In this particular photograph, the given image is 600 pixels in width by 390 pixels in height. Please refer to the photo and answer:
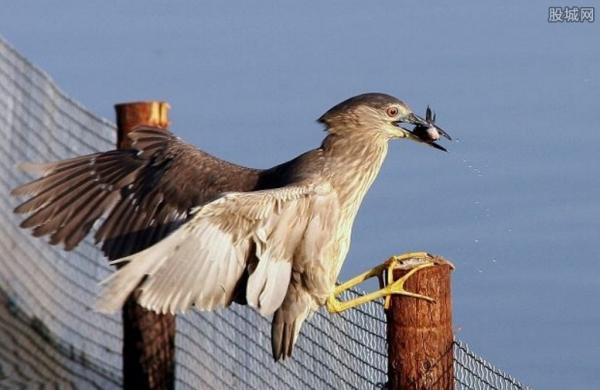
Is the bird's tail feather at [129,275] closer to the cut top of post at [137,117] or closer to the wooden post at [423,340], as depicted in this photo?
the wooden post at [423,340]

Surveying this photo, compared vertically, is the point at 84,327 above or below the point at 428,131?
below

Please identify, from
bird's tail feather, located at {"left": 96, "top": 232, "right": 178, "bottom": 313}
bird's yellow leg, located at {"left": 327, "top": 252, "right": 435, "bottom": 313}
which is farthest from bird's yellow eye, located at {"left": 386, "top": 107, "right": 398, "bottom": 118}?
bird's tail feather, located at {"left": 96, "top": 232, "right": 178, "bottom": 313}

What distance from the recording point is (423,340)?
A: 6016 millimetres

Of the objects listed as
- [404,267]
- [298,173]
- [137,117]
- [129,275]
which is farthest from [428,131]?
[137,117]

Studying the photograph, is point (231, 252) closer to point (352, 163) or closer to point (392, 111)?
point (352, 163)

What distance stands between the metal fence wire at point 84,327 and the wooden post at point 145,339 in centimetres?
34

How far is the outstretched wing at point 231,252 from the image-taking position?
Answer: 607 centimetres

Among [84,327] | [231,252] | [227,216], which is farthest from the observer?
[84,327]

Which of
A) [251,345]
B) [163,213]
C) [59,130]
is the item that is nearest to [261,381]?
[251,345]

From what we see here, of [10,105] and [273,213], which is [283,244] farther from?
[10,105]

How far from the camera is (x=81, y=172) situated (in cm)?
759

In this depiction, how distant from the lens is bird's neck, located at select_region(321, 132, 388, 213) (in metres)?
6.76

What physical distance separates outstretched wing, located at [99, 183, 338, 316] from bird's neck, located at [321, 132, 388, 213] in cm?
10

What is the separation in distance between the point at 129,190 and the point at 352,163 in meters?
1.04
